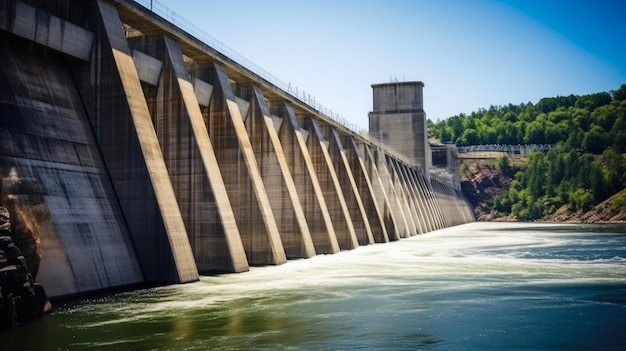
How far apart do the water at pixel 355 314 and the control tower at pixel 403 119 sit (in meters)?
68.7

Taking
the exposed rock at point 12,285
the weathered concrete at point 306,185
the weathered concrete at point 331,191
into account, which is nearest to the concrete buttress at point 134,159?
the exposed rock at point 12,285

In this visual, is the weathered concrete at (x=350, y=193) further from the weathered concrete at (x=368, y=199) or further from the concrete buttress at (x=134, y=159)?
the concrete buttress at (x=134, y=159)

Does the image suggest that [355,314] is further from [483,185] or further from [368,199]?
[483,185]

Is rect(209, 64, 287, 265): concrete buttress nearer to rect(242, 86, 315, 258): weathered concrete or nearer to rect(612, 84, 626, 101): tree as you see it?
rect(242, 86, 315, 258): weathered concrete

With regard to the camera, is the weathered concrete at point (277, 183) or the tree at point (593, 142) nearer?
the weathered concrete at point (277, 183)

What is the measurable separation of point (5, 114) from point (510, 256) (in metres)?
26.3

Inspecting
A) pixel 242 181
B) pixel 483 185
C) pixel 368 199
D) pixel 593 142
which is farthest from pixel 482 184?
pixel 242 181

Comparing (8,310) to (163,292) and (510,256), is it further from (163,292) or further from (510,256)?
(510,256)

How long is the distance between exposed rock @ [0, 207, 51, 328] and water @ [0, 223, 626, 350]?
14.6 inches

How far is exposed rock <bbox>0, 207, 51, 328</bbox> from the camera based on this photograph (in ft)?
40.1

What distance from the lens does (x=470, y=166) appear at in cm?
15250

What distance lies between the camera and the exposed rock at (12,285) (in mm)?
12219

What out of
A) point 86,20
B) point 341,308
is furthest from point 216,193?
point 341,308

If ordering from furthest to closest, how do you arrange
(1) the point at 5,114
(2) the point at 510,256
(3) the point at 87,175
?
(2) the point at 510,256, (3) the point at 87,175, (1) the point at 5,114
